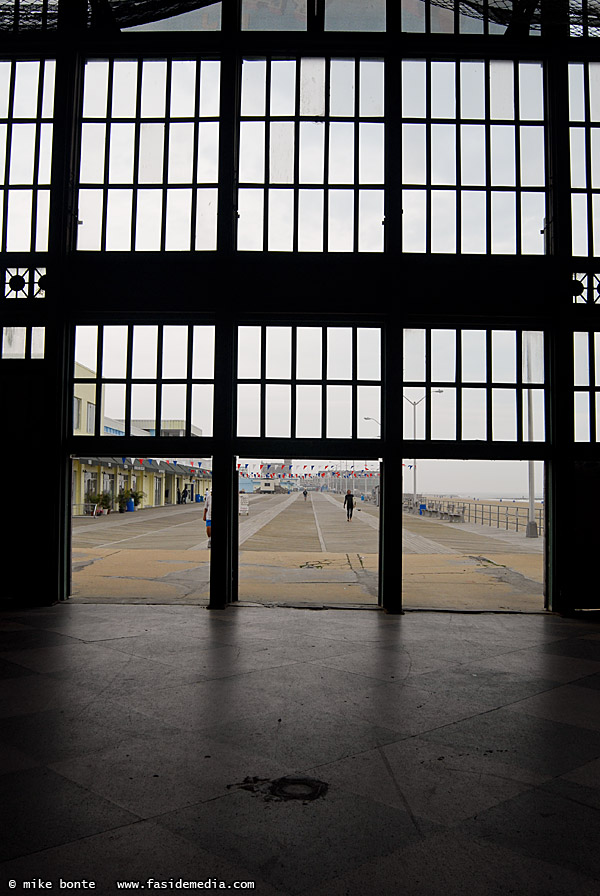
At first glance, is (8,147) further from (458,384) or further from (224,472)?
(458,384)

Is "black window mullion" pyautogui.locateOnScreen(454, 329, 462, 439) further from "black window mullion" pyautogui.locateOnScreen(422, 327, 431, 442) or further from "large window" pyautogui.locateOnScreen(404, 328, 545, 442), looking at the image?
"black window mullion" pyautogui.locateOnScreen(422, 327, 431, 442)

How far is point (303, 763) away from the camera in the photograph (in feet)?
17.2

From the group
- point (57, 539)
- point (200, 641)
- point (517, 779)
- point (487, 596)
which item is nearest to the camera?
point (517, 779)

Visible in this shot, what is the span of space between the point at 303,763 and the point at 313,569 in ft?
44.5

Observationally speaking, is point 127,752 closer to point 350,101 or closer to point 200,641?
point 200,641

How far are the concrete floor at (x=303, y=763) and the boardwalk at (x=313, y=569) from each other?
4.26 m

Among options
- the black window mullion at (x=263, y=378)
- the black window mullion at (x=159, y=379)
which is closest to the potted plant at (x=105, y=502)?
the black window mullion at (x=159, y=379)

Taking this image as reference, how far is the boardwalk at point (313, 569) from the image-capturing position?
13.9 meters

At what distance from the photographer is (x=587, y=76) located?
1330 cm

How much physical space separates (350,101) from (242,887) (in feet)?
45.2

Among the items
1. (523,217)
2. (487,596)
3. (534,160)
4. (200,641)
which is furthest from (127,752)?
(534,160)

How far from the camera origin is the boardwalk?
1394 centimetres

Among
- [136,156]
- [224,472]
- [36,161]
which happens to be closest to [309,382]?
[224,472]

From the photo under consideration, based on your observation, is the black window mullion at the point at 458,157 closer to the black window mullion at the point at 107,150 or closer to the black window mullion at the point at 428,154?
the black window mullion at the point at 428,154
